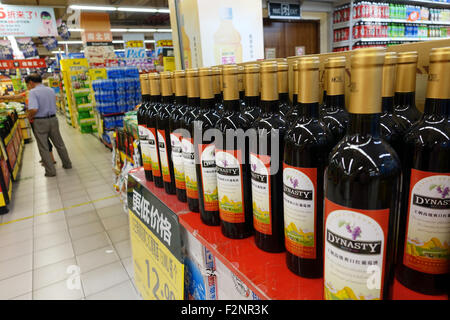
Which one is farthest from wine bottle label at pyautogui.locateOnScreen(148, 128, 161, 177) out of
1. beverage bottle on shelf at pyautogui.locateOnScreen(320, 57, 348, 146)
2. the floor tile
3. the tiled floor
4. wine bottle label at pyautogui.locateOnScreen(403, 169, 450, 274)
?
Result: the floor tile

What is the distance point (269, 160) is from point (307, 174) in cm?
12

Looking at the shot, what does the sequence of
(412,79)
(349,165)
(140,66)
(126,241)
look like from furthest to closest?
1. (140,66)
2. (126,241)
3. (412,79)
4. (349,165)

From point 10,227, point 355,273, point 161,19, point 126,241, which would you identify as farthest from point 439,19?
point 161,19

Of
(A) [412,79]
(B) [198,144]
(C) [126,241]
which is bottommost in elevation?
(C) [126,241]

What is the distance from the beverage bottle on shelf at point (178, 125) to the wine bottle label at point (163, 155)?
0.08 meters

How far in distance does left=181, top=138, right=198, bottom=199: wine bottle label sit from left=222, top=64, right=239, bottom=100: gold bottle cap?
26 cm

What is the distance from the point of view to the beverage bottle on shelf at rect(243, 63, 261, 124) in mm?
792

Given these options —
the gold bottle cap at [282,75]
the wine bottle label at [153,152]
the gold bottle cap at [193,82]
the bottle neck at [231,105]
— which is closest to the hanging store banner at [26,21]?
the wine bottle label at [153,152]

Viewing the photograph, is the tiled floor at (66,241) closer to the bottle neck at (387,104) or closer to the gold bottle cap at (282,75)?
the gold bottle cap at (282,75)

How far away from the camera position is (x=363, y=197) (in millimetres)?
540

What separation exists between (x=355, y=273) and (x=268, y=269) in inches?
10.7

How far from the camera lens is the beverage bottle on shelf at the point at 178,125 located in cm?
109

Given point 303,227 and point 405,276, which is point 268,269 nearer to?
point 303,227

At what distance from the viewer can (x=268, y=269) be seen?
80 centimetres
